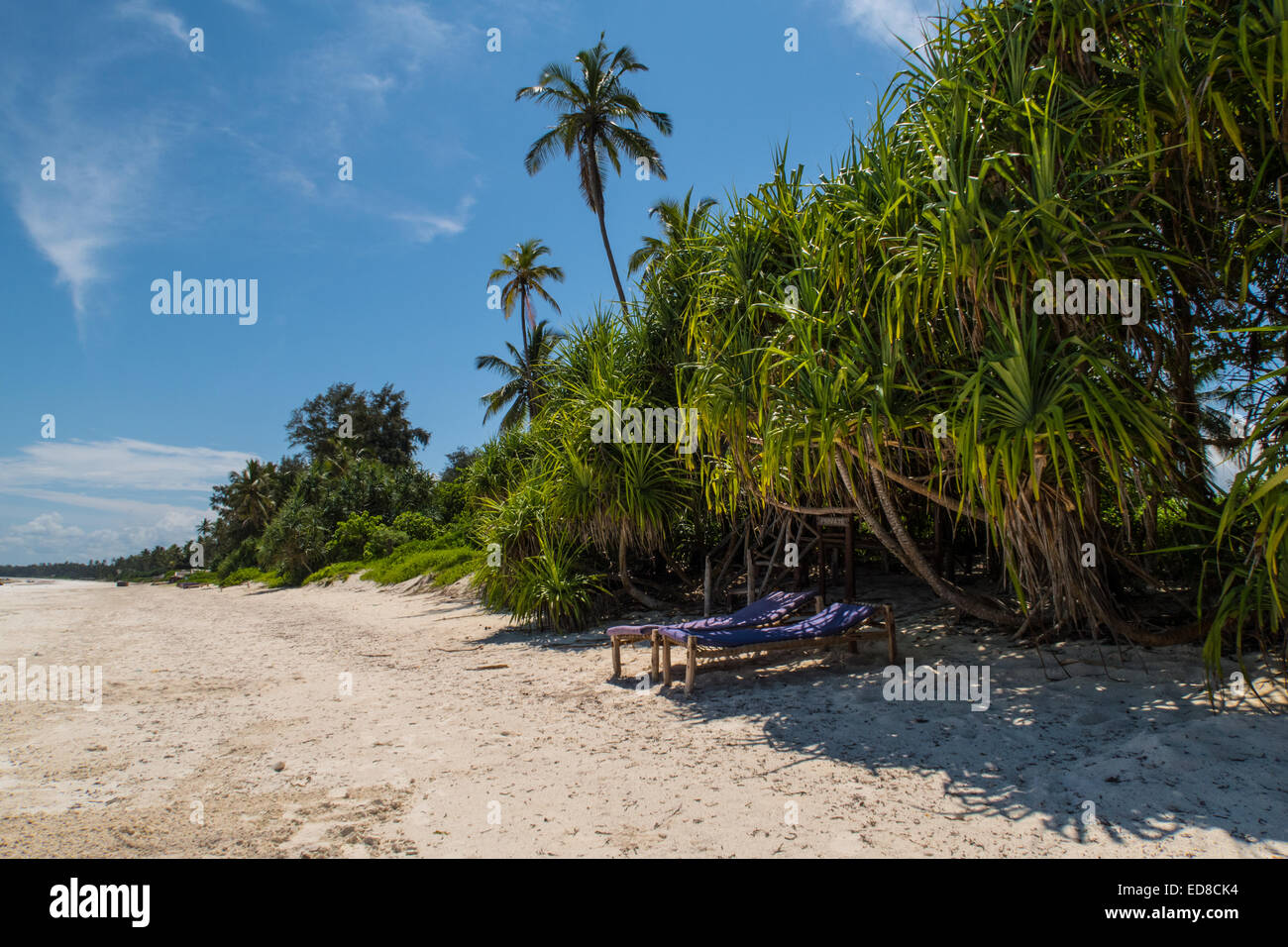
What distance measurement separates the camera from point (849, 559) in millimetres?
8125

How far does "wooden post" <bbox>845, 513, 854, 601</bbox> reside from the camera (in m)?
7.99

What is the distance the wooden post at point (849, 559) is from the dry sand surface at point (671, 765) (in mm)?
694

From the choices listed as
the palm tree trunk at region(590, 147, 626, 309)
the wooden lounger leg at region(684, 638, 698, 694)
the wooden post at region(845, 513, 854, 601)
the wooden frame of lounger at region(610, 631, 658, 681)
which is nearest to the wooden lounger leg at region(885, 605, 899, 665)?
the wooden post at region(845, 513, 854, 601)

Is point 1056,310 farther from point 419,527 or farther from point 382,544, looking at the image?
point 382,544

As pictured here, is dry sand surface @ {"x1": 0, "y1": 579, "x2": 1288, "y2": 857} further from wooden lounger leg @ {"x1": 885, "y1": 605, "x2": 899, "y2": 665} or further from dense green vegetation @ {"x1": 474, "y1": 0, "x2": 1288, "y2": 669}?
dense green vegetation @ {"x1": 474, "y1": 0, "x2": 1288, "y2": 669}

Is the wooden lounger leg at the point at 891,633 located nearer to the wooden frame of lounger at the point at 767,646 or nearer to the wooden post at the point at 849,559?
the wooden frame of lounger at the point at 767,646

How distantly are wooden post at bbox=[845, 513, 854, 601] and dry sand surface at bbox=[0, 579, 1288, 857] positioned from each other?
69 cm

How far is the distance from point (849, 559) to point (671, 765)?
4.45 m

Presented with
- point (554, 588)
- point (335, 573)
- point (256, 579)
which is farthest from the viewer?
point (256, 579)

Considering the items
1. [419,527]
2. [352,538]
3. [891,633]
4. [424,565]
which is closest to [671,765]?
[891,633]

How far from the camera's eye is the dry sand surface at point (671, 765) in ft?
10.7

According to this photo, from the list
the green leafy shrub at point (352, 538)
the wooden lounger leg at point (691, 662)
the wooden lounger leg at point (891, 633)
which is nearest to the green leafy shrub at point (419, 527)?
the green leafy shrub at point (352, 538)

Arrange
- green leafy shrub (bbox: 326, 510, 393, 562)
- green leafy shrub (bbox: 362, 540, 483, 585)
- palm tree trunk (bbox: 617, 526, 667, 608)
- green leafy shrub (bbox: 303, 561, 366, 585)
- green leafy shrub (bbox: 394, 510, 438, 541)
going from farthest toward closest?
green leafy shrub (bbox: 326, 510, 393, 562) → green leafy shrub (bbox: 394, 510, 438, 541) → green leafy shrub (bbox: 303, 561, 366, 585) → green leafy shrub (bbox: 362, 540, 483, 585) → palm tree trunk (bbox: 617, 526, 667, 608)

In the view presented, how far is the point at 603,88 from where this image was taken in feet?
75.5
